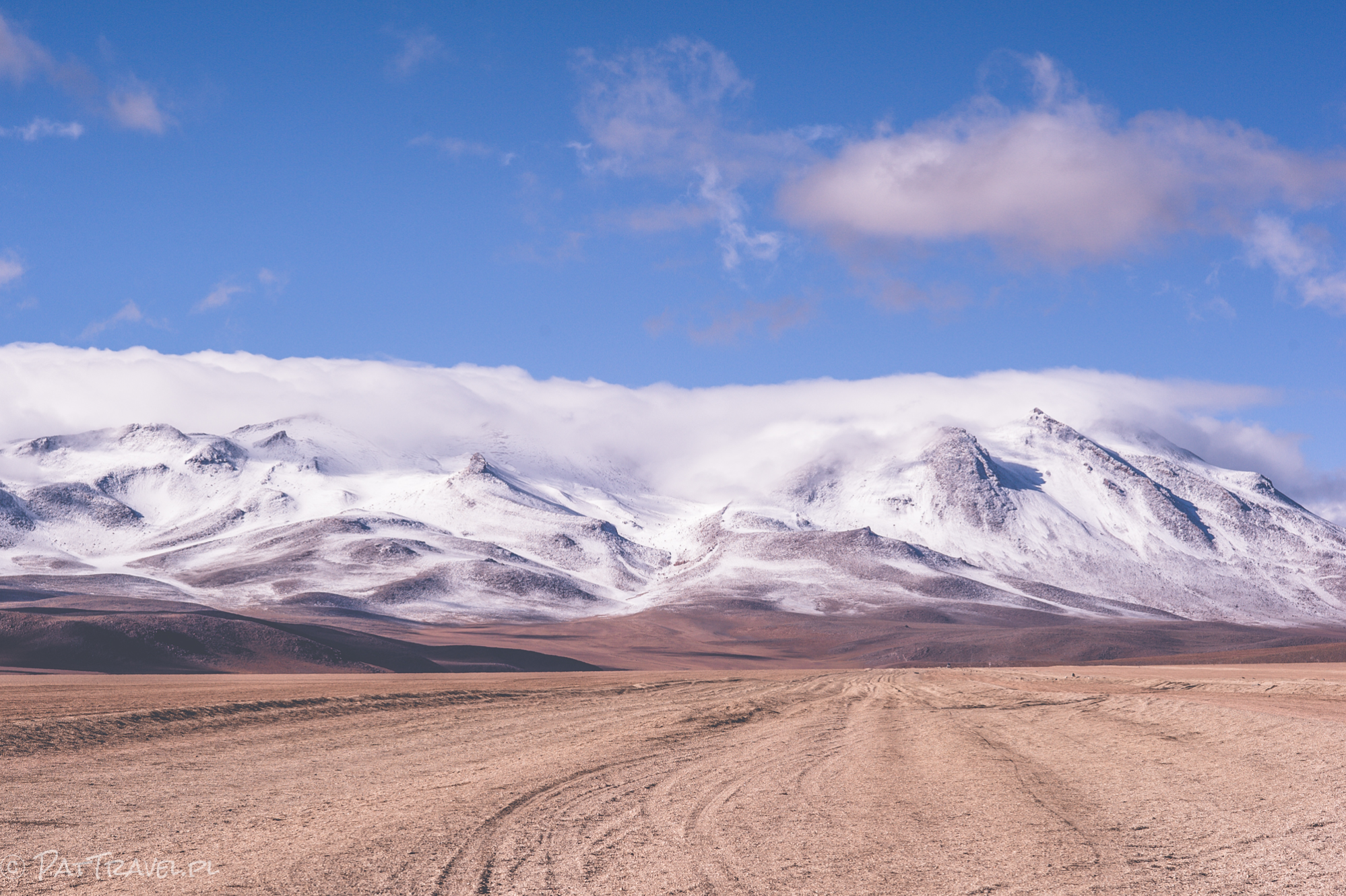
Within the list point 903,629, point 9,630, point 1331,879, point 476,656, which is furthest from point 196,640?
point 903,629

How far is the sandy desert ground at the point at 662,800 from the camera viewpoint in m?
12.8

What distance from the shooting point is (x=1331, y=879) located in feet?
41.3

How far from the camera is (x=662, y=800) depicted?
17344 millimetres

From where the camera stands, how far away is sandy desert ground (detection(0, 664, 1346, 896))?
12.8 meters

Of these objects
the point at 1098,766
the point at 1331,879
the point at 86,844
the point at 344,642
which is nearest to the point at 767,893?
the point at 1331,879

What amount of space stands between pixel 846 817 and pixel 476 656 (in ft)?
367

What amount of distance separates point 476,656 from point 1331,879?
383 ft

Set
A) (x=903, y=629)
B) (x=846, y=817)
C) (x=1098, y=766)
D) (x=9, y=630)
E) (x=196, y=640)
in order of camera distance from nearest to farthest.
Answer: (x=846, y=817), (x=1098, y=766), (x=9, y=630), (x=196, y=640), (x=903, y=629)

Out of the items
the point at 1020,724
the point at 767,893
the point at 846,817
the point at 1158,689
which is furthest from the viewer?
the point at 1158,689

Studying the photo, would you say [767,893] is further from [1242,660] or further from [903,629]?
[903,629]

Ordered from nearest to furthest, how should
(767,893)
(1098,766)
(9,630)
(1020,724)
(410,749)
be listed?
1. (767,893)
2. (1098,766)
3. (410,749)
4. (1020,724)
5. (9,630)

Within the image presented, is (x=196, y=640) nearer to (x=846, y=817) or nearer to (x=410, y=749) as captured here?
(x=410, y=749)

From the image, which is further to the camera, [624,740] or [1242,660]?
[1242,660]

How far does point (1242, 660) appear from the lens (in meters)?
105
